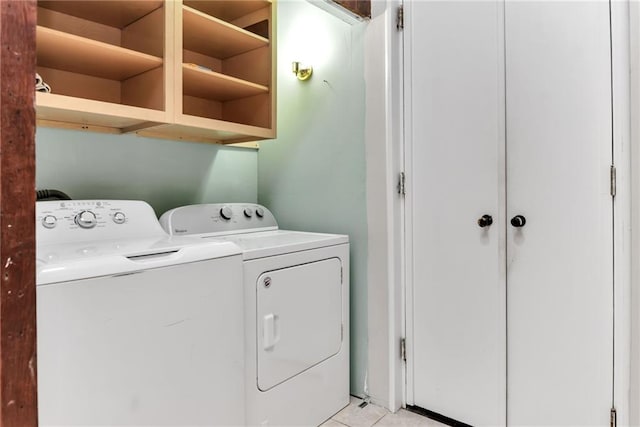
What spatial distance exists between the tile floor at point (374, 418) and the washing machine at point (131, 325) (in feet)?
1.96

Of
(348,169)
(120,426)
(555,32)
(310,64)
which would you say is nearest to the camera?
(120,426)

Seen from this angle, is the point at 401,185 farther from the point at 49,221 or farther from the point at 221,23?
the point at 49,221

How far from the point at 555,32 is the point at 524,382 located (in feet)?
4.52

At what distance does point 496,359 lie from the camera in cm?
169

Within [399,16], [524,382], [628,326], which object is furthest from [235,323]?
[399,16]

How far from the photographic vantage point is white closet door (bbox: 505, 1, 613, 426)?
4.74 ft

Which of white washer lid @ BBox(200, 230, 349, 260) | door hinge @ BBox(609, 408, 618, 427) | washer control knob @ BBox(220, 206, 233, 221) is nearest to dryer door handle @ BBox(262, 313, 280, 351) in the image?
white washer lid @ BBox(200, 230, 349, 260)

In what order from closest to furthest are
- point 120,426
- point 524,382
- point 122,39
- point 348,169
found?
point 120,426
point 524,382
point 122,39
point 348,169

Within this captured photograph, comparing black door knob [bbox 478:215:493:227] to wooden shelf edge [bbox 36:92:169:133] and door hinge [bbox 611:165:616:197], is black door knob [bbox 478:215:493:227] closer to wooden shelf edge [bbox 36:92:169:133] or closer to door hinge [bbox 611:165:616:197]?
door hinge [bbox 611:165:616:197]

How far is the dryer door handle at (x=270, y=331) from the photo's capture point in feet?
5.07

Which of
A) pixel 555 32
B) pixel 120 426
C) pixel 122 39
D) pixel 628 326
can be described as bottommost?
pixel 120 426

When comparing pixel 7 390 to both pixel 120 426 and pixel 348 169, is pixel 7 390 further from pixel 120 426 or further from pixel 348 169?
pixel 348 169

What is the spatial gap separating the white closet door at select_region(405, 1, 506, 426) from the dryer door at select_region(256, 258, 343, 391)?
39 cm

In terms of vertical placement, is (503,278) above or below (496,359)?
above
